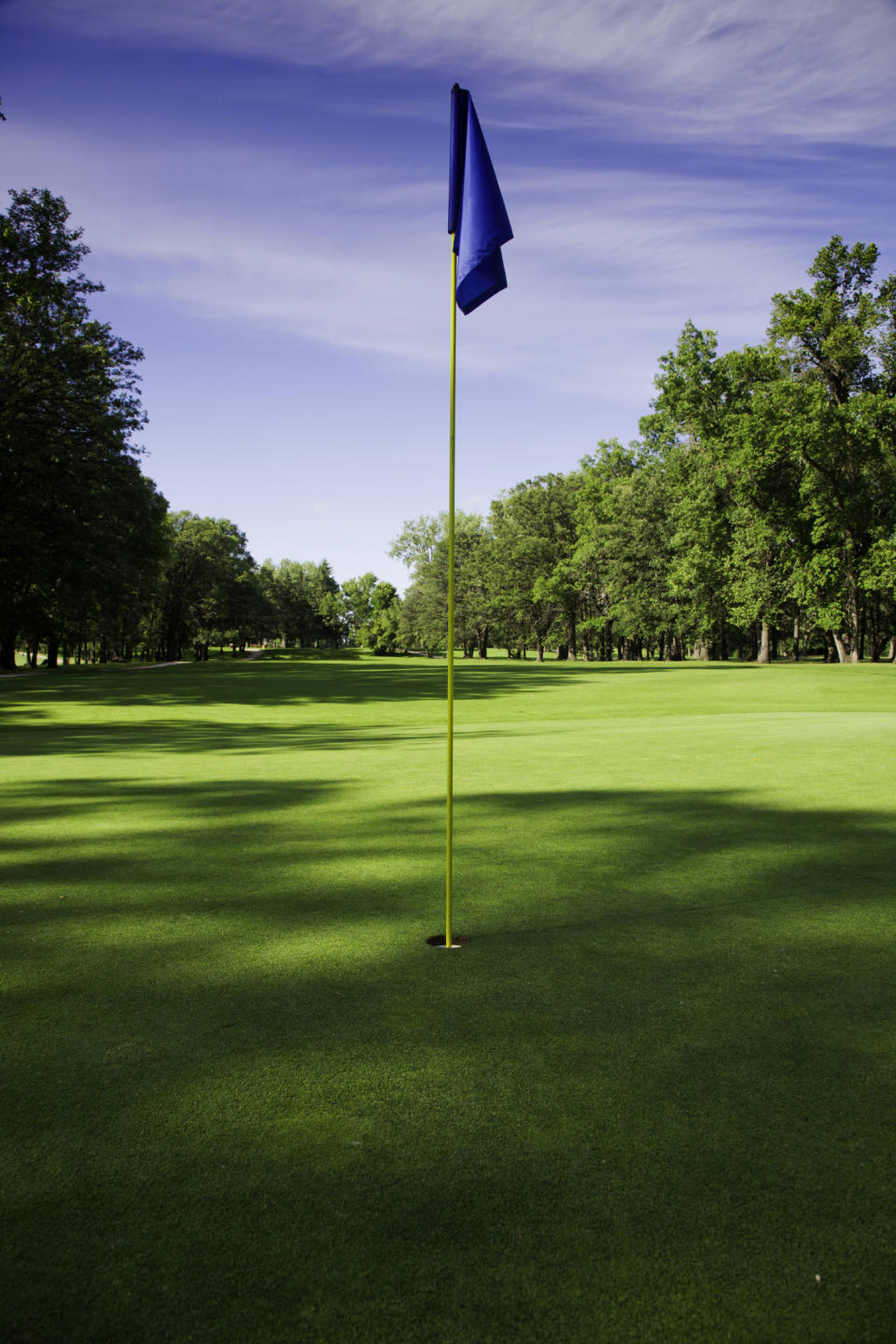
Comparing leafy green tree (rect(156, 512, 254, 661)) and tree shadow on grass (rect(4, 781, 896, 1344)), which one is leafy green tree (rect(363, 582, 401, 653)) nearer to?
leafy green tree (rect(156, 512, 254, 661))

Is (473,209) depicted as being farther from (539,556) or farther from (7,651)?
(539,556)

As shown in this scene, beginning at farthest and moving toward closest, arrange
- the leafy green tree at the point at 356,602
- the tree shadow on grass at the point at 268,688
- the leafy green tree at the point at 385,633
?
the leafy green tree at the point at 356,602 → the leafy green tree at the point at 385,633 → the tree shadow on grass at the point at 268,688

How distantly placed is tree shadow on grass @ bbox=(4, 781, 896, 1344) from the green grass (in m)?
0.01

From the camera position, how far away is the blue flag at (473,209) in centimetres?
450

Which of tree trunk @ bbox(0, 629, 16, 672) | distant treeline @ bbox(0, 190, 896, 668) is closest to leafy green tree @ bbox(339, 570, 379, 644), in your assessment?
distant treeline @ bbox(0, 190, 896, 668)

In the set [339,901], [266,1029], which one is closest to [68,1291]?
[266,1029]

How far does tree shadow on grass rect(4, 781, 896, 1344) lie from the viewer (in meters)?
2.06

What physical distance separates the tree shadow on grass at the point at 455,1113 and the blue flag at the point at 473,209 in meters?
3.63

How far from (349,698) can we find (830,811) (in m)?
23.6

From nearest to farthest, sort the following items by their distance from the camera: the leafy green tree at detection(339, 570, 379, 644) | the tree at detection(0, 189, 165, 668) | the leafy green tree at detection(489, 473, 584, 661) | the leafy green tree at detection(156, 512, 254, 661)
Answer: the tree at detection(0, 189, 165, 668)
the leafy green tree at detection(489, 473, 584, 661)
the leafy green tree at detection(156, 512, 254, 661)
the leafy green tree at detection(339, 570, 379, 644)

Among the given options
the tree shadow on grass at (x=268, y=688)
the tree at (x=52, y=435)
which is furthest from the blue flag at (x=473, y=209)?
the tree at (x=52, y=435)

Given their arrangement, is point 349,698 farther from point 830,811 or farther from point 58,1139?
point 58,1139

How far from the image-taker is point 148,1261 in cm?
216

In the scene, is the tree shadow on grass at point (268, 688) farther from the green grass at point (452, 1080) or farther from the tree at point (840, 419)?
the green grass at point (452, 1080)
